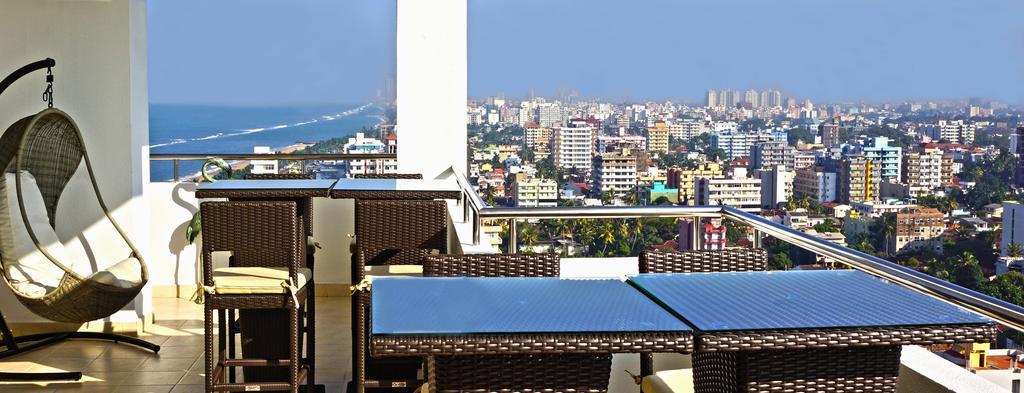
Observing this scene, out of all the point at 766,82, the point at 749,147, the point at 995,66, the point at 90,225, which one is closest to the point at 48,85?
the point at 90,225

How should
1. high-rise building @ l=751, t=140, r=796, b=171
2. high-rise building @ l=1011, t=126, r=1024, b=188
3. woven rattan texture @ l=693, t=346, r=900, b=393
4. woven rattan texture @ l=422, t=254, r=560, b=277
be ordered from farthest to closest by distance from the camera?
high-rise building @ l=751, t=140, r=796, b=171, high-rise building @ l=1011, t=126, r=1024, b=188, woven rattan texture @ l=422, t=254, r=560, b=277, woven rattan texture @ l=693, t=346, r=900, b=393

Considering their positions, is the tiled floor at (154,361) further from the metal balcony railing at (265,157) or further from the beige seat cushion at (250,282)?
the metal balcony railing at (265,157)

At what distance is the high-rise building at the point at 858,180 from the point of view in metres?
9.34

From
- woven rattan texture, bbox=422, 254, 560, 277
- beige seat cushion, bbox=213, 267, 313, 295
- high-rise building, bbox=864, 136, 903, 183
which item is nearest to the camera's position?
woven rattan texture, bbox=422, 254, 560, 277

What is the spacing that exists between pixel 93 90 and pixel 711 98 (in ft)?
50.1

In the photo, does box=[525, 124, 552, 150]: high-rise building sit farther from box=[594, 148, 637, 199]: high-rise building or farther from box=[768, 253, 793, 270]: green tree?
box=[768, 253, 793, 270]: green tree

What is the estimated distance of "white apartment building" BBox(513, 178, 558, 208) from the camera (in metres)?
6.47

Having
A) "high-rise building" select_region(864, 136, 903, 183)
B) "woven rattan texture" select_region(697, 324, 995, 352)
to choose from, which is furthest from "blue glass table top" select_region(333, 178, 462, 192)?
"high-rise building" select_region(864, 136, 903, 183)

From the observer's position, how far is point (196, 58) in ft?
54.2

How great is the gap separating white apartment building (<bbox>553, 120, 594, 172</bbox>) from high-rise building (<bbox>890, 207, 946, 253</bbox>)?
10.2 feet

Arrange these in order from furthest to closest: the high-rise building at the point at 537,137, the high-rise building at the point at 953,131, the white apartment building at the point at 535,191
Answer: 1. the high-rise building at the point at 537,137
2. the high-rise building at the point at 953,131
3. the white apartment building at the point at 535,191

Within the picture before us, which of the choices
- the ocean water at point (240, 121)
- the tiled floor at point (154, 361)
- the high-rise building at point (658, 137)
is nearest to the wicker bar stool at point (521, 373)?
the tiled floor at point (154, 361)

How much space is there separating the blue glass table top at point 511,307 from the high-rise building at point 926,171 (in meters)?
7.74

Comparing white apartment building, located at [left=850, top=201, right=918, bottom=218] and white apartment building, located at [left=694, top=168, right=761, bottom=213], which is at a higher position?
white apartment building, located at [left=694, top=168, right=761, bottom=213]
